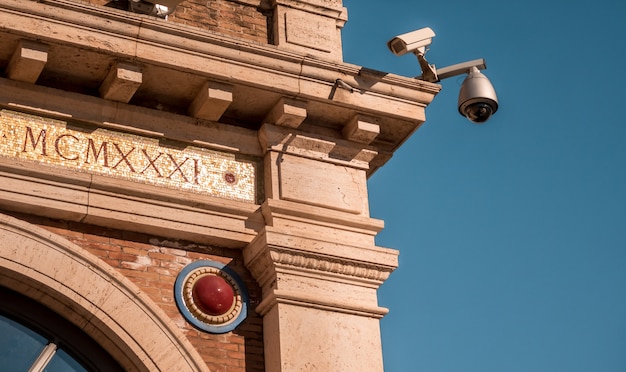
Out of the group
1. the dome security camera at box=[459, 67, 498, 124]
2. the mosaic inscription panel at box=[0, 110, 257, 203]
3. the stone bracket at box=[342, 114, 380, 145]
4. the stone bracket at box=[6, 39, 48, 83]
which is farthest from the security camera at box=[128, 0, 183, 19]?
the dome security camera at box=[459, 67, 498, 124]

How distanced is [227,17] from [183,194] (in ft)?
6.20

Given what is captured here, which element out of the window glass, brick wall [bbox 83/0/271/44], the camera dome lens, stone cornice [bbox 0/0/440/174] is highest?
brick wall [bbox 83/0/271/44]

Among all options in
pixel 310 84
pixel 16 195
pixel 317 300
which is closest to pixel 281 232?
pixel 317 300

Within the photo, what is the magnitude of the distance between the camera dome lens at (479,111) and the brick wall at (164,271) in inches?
96.5

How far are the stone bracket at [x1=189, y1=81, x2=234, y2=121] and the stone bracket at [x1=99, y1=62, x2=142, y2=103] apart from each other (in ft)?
1.76

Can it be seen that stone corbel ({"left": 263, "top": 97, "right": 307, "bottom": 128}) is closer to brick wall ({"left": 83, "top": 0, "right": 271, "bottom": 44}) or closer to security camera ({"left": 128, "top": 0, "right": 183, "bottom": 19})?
brick wall ({"left": 83, "top": 0, "right": 271, "bottom": 44})

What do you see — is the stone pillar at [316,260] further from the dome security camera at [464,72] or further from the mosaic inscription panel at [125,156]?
the dome security camera at [464,72]

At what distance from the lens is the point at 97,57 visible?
970cm

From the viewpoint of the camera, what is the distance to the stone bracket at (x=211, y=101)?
33.0ft

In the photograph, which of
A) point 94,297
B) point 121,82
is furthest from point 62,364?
point 121,82

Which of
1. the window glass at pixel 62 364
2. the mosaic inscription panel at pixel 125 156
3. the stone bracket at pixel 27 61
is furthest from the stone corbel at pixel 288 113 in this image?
the window glass at pixel 62 364

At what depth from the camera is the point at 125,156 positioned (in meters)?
9.85

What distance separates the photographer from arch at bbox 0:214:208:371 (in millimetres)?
9141

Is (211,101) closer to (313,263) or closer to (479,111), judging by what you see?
(313,263)
